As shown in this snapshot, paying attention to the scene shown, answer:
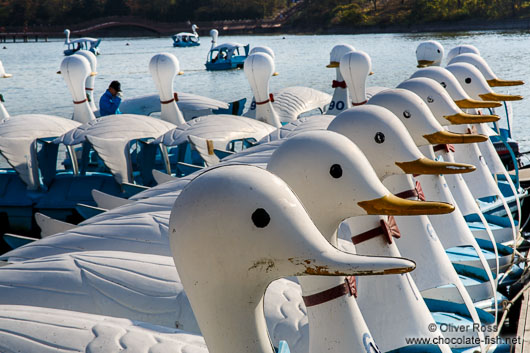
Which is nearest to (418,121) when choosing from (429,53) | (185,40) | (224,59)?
(429,53)

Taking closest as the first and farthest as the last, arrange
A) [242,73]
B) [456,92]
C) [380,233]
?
[380,233]
[456,92]
[242,73]

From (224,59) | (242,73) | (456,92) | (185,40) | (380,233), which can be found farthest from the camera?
(185,40)

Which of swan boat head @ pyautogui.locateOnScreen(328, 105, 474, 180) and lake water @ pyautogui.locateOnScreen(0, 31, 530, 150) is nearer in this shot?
swan boat head @ pyautogui.locateOnScreen(328, 105, 474, 180)

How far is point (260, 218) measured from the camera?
2.17 metres

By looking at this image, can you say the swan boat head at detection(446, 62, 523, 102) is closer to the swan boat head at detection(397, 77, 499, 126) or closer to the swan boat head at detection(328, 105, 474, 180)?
the swan boat head at detection(397, 77, 499, 126)

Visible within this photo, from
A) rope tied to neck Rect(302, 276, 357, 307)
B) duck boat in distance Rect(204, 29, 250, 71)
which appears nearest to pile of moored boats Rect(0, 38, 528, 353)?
rope tied to neck Rect(302, 276, 357, 307)

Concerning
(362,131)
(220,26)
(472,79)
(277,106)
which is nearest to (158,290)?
(362,131)

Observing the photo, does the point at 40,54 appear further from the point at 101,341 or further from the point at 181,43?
the point at 101,341

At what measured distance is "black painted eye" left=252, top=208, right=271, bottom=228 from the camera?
2166mm

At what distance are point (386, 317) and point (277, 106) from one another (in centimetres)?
782

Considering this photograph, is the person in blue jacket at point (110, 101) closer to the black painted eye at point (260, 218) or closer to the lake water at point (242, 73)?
the lake water at point (242, 73)

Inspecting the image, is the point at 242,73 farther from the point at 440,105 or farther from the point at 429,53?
the point at 440,105

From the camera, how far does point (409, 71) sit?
23672 millimetres

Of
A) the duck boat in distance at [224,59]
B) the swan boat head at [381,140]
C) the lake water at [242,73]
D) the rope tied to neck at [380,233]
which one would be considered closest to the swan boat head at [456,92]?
the swan boat head at [381,140]
